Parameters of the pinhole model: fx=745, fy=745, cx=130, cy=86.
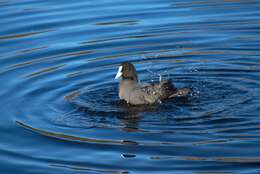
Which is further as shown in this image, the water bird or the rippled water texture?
the water bird

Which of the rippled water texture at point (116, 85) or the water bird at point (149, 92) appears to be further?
the water bird at point (149, 92)

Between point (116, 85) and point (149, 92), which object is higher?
point (116, 85)

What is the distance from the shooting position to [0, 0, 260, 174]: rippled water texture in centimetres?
982

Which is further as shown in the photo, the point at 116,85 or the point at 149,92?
the point at 116,85

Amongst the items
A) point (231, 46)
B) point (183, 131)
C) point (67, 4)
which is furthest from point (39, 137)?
point (67, 4)

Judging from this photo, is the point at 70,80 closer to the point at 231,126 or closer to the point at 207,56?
the point at 207,56

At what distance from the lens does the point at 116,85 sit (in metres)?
13.3

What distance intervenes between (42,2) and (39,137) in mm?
8502

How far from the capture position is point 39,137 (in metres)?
10.7

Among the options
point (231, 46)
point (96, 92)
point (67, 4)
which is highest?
point (67, 4)

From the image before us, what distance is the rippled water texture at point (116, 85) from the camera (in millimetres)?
9820

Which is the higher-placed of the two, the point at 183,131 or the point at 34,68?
the point at 34,68

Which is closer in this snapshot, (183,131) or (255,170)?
(255,170)

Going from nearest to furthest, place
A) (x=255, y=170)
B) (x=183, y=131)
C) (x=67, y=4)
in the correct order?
(x=255, y=170) → (x=183, y=131) → (x=67, y=4)
